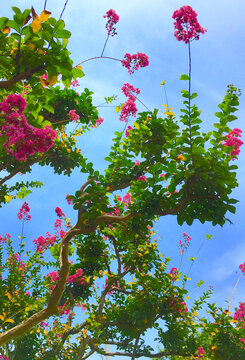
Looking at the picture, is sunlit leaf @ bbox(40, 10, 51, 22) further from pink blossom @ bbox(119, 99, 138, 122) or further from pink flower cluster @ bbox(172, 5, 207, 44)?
pink blossom @ bbox(119, 99, 138, 122)

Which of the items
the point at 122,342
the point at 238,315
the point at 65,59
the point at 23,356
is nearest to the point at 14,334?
the point at 65,59

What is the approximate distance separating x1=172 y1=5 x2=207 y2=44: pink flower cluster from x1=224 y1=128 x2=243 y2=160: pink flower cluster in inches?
59.6

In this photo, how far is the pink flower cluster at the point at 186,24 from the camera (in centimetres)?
393

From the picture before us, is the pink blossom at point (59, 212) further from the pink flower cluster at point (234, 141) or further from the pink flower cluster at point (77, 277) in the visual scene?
the pink flower cluster at point (234, 141)

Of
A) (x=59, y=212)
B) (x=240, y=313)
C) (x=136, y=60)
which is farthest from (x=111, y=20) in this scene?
(x=240, y=313)

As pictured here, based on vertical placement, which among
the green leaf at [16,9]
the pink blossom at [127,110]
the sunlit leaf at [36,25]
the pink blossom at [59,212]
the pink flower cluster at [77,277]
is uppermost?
the pink blossom at [127,110]

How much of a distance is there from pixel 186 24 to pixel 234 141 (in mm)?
1794

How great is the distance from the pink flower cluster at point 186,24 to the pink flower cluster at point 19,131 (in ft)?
6.97

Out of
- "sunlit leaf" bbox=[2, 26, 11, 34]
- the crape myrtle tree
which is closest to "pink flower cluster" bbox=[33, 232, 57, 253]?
the crape myrtle tree

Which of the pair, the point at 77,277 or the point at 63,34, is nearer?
the point at 63,34

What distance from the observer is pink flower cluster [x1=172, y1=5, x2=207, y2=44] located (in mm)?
3926

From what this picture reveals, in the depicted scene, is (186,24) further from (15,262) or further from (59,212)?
(15,262)

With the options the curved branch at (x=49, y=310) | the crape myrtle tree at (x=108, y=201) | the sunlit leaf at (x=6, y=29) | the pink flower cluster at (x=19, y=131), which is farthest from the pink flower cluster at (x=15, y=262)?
the sunlit leaf at (x=6, y=29)

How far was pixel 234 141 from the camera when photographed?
15.0ft
